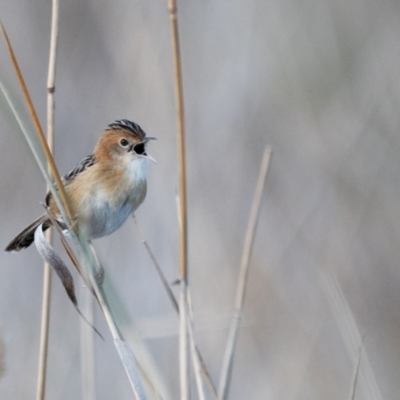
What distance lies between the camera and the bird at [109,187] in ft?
7.91

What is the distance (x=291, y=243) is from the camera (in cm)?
367

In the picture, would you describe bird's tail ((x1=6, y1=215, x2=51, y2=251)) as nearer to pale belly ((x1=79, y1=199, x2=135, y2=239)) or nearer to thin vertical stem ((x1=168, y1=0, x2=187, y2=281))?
pale belly ((x1=79, y1=199, x2=135, y2=239))

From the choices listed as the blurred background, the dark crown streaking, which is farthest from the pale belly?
the blurred background

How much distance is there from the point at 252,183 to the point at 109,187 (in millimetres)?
1704

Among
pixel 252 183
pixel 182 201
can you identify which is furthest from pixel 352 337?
pixel 252 183

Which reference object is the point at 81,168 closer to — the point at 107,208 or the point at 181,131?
the point at 107,208

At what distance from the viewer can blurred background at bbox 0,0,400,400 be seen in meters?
3.53

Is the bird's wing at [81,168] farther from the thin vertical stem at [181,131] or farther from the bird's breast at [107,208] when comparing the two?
the thin vertical stem at [181,131]

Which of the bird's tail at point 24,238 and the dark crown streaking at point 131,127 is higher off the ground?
the dark crown streaking at point 131,127

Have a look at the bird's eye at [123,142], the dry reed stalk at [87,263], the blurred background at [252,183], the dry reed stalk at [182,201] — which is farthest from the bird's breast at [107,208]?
the blurred background at [252,183]

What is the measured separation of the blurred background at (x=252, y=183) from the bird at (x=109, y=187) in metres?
1.06

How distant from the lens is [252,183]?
13.1 feet

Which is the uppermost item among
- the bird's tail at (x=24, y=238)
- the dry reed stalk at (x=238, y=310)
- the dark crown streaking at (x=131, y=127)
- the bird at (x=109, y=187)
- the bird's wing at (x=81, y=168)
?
the dark crown streaking at (x=131, y=127)

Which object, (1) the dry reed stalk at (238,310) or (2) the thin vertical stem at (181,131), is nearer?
(2) the thin vertical stem at (181,131)
